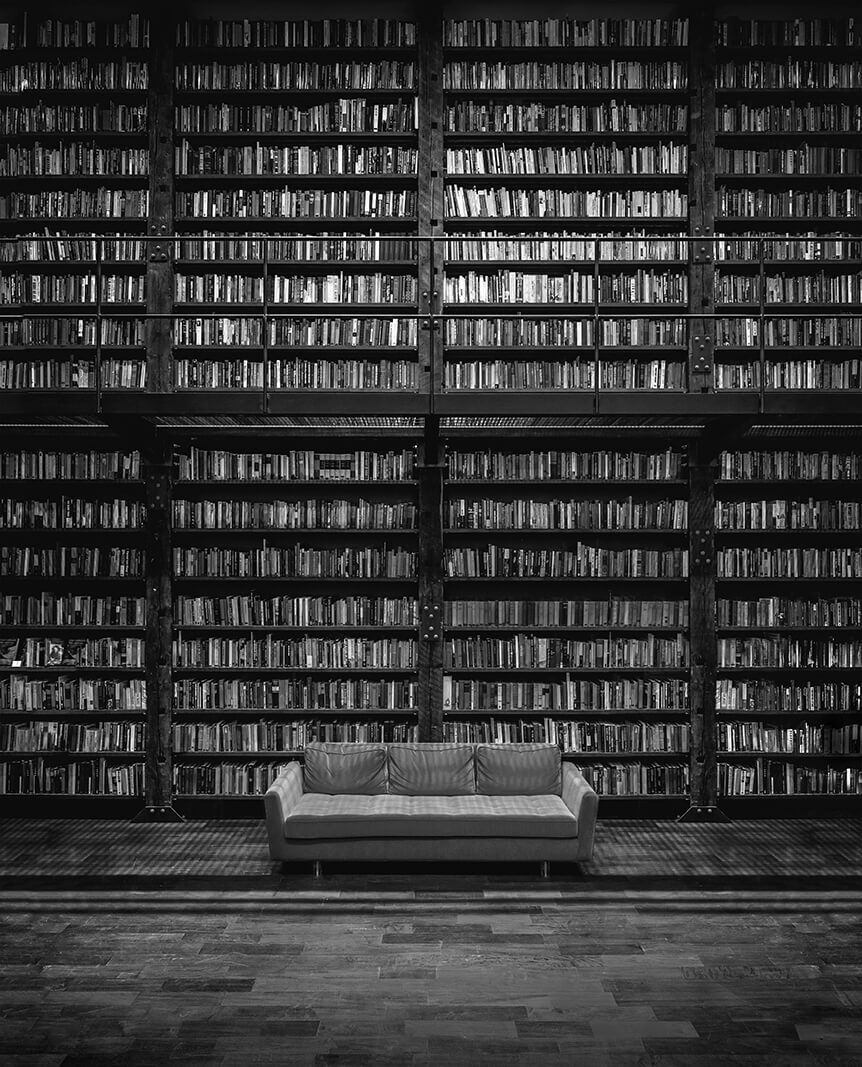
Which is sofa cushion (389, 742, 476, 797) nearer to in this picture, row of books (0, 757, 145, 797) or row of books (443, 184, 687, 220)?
row of books (0, 757, 145, 797)

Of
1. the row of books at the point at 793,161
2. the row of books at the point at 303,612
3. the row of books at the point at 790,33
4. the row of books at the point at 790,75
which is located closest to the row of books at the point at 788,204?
the row of books at the point at 793,161

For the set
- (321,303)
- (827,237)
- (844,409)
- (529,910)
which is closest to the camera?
(529,910)

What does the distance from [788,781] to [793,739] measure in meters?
0.29

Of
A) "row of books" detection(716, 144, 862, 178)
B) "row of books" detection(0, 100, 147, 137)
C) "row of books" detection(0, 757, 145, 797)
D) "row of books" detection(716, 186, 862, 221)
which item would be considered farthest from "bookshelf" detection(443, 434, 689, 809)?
"row of books" detection(0, 100, 147, 137)

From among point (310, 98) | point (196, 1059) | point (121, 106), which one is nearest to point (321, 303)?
point (310, 98)

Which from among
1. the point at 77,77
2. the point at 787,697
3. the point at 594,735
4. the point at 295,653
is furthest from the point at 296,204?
the point at 787,697

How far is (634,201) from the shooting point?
21.1ft

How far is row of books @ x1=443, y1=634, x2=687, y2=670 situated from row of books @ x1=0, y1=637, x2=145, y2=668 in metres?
2.16

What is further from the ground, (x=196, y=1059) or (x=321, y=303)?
(x=321, y=303)

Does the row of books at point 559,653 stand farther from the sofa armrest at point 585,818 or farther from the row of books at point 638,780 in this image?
the sofa armrest at point 585,818

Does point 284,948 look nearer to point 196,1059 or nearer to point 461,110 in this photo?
point 196,1059

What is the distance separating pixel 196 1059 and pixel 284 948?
3.10 feet

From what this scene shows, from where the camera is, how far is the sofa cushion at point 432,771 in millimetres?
5875

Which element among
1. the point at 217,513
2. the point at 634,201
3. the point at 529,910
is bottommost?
the point at 529,910
